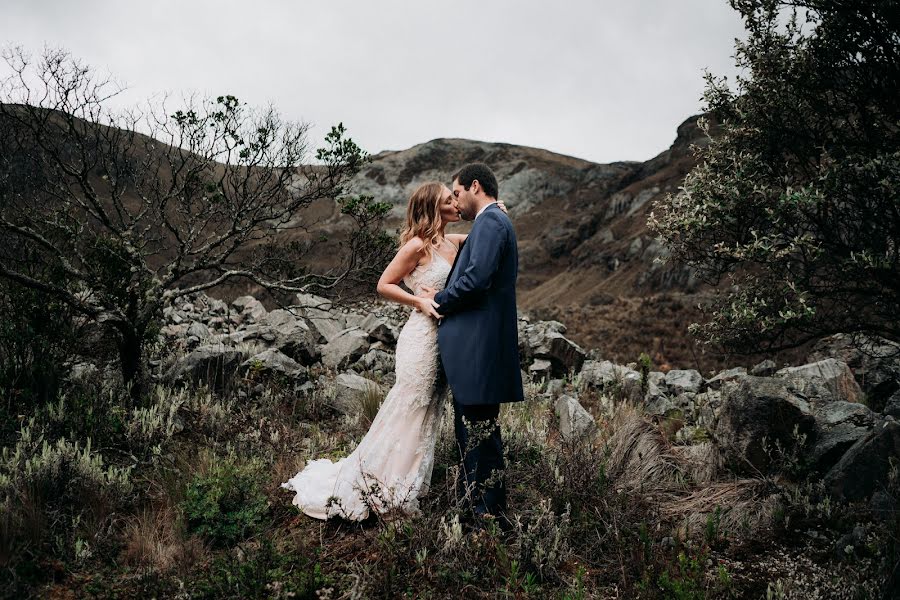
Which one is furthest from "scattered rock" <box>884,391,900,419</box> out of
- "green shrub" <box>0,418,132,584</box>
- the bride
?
"green shrub" <box>0,418,132,584</box>

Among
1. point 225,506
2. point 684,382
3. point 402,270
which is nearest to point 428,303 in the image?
point 402,270

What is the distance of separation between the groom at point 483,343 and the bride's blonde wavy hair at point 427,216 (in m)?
0.35

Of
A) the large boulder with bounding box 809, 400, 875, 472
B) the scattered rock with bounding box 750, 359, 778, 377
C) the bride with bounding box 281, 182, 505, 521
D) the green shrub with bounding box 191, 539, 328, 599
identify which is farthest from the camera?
the scattered rock with bounding box 750, 359, 778, 377

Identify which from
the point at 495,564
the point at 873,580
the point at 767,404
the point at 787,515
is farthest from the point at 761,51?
the point at 495,564

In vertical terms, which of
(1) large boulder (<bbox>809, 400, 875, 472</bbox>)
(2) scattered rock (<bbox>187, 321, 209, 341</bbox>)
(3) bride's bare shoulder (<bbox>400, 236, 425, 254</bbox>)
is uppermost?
(3) bride's bare shoulder (<bbox>400, 236, 425, 254</bbox>)

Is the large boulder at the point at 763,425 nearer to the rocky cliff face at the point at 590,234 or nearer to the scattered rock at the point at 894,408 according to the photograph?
the scattered rock at the point at 894,408

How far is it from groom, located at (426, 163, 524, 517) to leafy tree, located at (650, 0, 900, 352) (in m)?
2.41

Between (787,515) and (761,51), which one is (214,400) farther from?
(761,51)

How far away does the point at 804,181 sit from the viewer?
209 inches

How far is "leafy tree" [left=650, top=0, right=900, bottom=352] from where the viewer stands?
15.5 ft

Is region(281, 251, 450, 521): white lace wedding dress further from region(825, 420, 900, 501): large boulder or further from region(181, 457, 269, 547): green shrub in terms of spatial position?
region(825, 420, 900, 501): large boulder

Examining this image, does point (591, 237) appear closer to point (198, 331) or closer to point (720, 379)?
point (720, 379)

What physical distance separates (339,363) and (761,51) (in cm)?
706

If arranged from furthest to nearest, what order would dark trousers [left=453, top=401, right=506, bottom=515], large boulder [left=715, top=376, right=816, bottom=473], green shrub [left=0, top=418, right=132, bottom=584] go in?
large boulder [left=715, top=376, right=816, bottom=473] < dark trousers [left=453, top=401, right=506, bottom=515] < green shrub [left=0, top=418, right=132, bottom=584]
